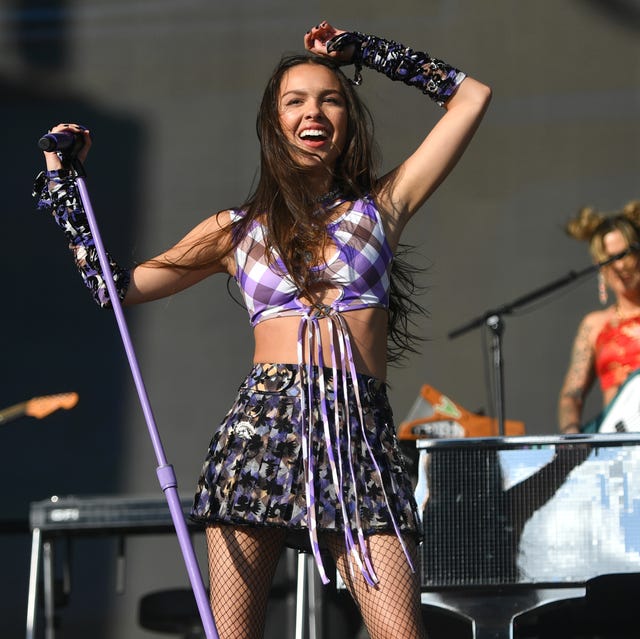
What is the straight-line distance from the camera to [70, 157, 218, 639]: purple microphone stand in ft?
5.68

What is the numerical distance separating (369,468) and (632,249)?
236 cm

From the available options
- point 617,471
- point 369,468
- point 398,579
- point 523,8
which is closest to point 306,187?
point 369,468

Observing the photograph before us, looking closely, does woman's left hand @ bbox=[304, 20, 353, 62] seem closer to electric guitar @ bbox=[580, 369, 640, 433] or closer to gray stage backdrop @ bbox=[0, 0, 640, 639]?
electric guitar @ bbox=[580, 369, 640, 433]

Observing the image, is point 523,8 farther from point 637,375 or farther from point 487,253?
point 637,375

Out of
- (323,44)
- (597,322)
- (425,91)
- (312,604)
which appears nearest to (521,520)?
(425,91)

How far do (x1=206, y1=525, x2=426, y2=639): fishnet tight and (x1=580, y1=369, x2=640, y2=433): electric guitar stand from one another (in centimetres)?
125

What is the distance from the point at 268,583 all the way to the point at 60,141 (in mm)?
870

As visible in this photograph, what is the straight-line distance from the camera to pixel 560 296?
16.7ft

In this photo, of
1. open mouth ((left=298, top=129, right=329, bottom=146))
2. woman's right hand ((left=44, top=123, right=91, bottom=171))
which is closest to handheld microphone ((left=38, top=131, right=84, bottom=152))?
woman's right hand ((left=44, top=123, right=91, bottom=171))

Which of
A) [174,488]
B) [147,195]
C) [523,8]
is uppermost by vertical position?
[523,8]

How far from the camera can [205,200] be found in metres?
5.18

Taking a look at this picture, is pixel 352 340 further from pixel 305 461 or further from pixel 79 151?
pixel 79 151

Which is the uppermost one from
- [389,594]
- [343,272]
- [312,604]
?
[343,272]

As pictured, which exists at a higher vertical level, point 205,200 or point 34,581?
point 205,200
